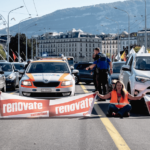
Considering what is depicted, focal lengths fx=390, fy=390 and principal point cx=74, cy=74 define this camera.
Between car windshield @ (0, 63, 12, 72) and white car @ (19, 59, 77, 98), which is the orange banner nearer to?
white car @ (19, 59, 77, 98)

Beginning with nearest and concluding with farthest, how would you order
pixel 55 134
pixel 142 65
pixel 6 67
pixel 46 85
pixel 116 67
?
pixel 55 134, pixel 46 85, pixel 142 65, pixel 6 67, pixel 116 67

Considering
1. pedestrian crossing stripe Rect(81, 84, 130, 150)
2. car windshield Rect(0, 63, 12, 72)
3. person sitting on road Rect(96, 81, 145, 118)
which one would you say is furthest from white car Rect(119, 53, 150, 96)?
car windshield Rect(0, 63, 12, 72)

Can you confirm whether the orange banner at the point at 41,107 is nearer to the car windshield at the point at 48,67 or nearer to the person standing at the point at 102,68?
the person standing at the point at 102,68

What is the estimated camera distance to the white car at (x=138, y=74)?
11.9 meters

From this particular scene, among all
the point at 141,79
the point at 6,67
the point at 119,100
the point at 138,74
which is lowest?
the point at 6,67

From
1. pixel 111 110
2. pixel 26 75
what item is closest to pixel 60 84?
pixel 26 75

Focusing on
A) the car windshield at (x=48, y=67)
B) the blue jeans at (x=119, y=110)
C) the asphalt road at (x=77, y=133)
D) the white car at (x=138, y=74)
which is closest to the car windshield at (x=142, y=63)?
the white car at (x=138, y=74)

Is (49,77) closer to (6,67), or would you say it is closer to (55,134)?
(55,134)

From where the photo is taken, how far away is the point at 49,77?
1269 centimetres

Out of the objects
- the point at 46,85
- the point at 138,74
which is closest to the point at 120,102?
the point at 138,74

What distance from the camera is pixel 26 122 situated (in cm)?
897

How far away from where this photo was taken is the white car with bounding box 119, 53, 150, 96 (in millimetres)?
11875

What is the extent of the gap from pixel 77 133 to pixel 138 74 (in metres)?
5.18

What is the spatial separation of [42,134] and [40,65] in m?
7.05
